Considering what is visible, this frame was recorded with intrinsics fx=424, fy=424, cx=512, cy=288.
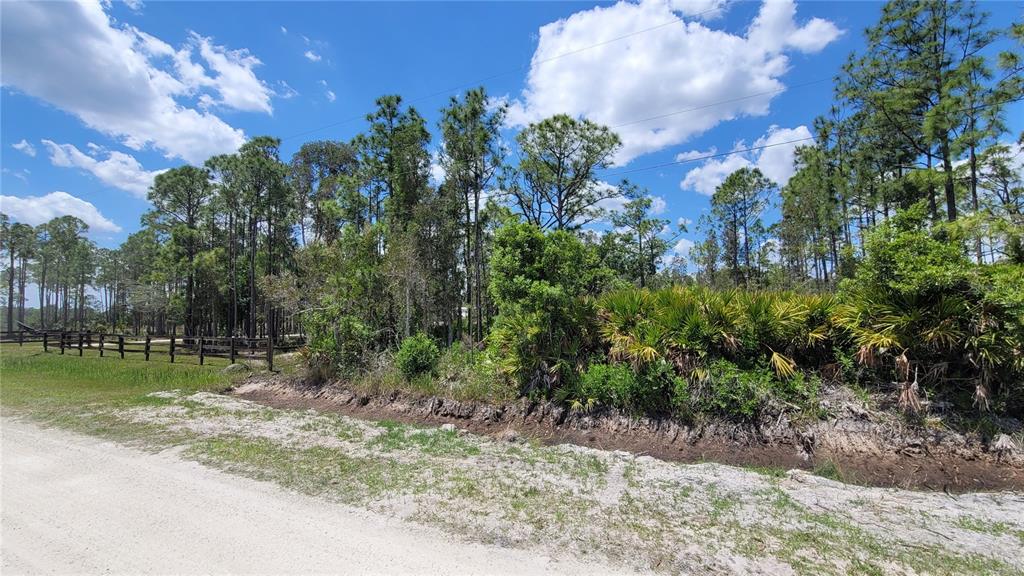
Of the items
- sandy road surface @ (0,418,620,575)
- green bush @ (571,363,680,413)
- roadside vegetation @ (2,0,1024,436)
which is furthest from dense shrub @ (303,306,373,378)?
sandy road surface @ (0,418,620,575)

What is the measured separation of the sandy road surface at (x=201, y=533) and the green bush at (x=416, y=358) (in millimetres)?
5439

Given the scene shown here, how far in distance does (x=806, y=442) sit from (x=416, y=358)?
7.86 m

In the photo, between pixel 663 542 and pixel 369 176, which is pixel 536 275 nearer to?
pixel 663 542

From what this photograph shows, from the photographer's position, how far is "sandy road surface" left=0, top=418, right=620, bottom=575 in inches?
120

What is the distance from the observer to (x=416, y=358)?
1037 cm

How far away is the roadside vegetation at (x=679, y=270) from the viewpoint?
6.44 metres

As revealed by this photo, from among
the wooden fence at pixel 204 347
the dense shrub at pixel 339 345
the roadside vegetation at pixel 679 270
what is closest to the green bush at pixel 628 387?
the roadside vegetation at pixel 679 270

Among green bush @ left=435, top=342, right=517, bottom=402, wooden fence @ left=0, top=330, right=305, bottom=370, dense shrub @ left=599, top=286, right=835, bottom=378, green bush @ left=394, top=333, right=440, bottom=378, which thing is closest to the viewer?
dense shrub @ left=599, top=286, right=835, bottom=378

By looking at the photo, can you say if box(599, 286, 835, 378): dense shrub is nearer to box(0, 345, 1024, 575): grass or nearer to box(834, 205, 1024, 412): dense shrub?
box(834, 205, 1024, 412): dense shrub

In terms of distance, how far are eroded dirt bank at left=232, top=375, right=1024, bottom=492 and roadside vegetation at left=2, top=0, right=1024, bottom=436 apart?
29 centimetres

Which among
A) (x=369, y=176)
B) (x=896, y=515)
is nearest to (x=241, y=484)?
(x=896, y=515)

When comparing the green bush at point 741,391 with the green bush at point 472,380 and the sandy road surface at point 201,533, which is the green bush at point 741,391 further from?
→ the sandy road surface at point 201,533

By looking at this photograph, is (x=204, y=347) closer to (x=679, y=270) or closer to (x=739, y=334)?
(x=739, y=334)

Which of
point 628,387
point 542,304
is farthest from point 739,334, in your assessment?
point 542,304
